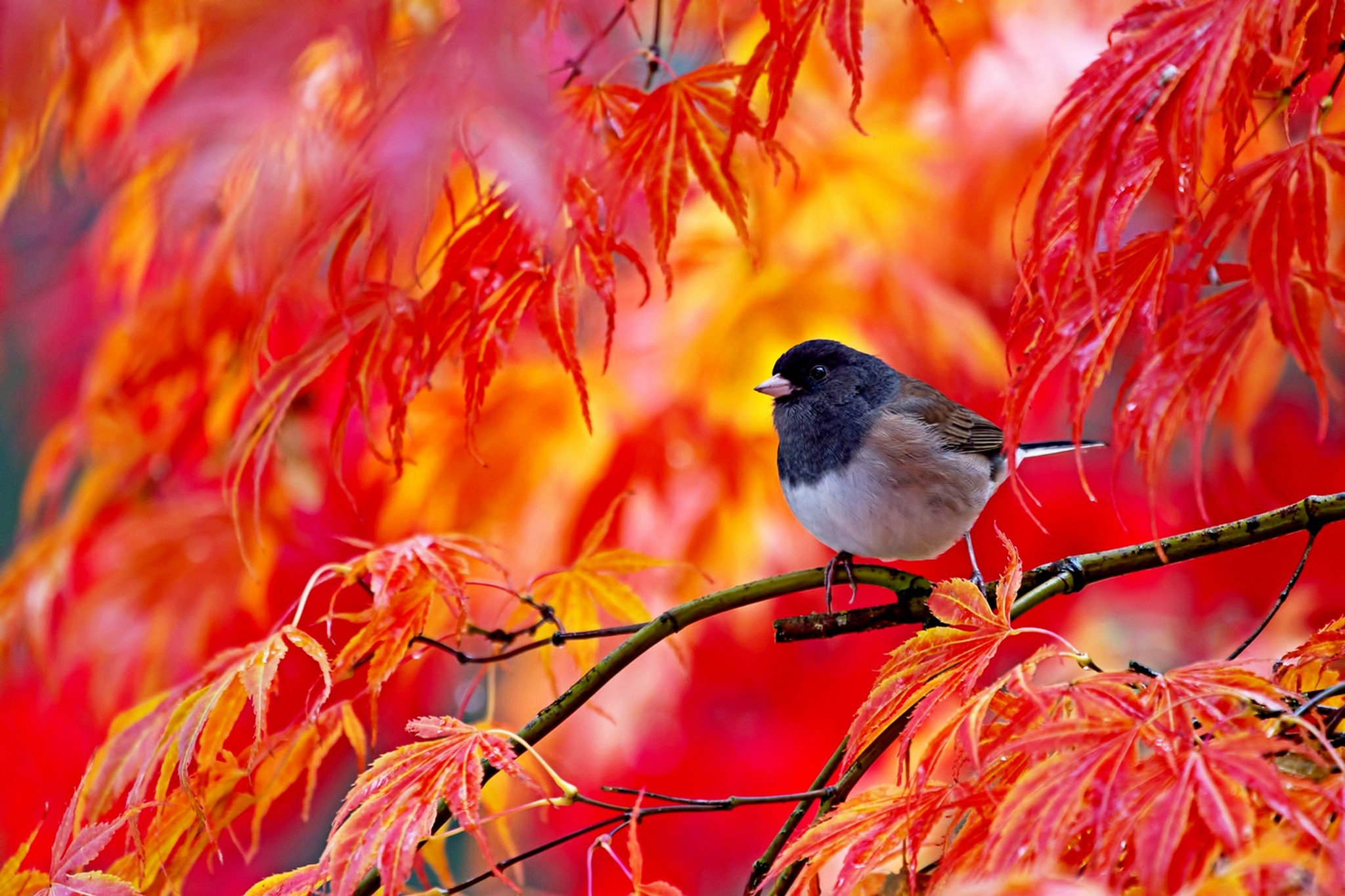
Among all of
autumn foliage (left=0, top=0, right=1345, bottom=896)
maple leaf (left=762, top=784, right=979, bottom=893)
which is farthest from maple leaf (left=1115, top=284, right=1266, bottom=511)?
maple leaf (left=762, top=784, right=979, bottom=893)

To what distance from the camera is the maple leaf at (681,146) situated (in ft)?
3.18

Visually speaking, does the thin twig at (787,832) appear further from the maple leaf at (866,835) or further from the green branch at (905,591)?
the maple leaf at (866,835)

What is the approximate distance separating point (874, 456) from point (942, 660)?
0.68 m

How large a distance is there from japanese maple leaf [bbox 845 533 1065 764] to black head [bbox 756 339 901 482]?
2.14ft

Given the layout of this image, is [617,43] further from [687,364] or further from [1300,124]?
[1300,124]

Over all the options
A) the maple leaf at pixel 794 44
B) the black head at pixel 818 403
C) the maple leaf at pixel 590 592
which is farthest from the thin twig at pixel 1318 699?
the black head at pixel 818 403

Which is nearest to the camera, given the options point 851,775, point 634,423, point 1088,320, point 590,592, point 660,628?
point 1088,320

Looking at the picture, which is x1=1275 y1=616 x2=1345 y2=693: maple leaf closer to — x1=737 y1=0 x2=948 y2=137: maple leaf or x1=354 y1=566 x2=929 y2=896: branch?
x1=354 y1=566 x2=929 y2=896: branch

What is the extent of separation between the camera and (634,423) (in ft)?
6.02

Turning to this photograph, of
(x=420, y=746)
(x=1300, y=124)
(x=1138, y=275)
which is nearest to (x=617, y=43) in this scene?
(x=1138, y=275)

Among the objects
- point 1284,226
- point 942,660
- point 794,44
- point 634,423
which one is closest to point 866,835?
point 942,660

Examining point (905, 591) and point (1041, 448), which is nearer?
point (905, 591)

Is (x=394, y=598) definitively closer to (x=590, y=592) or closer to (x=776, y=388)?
(x=590, y=592)

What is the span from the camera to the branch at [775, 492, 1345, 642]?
3.00 feet
